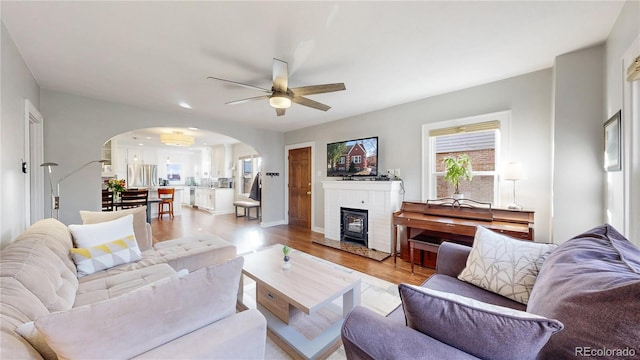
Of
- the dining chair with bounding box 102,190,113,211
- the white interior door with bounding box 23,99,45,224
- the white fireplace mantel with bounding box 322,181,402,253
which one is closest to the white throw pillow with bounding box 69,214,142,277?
the white interior door with bounding box 23,99,45,224

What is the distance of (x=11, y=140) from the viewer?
190 cm

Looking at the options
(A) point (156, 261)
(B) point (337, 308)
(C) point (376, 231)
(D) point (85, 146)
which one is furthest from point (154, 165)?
(B) point (337, 308)

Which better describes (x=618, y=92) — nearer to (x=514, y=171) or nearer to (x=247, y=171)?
(x=514, y=171)

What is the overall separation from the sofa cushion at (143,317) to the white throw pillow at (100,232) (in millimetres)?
1699

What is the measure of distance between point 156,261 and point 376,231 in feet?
9.60

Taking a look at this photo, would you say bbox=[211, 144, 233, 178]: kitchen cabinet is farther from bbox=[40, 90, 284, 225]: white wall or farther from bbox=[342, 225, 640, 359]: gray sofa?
bbox=[342, 225, 640, 359]: gray sofa

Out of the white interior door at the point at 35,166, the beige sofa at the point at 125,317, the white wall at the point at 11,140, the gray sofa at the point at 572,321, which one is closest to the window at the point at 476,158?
the gray sofa at the point at 572,321

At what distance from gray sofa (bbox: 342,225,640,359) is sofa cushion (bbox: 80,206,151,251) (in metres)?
2.51

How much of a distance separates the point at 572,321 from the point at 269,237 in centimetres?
440

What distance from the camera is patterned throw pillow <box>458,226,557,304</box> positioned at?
1.39 meters

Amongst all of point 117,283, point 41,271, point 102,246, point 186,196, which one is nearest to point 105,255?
point 102,246

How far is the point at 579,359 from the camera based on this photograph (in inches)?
27.3

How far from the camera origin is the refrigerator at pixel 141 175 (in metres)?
8.15

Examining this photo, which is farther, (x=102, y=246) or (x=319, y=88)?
(x=319, y=88)
